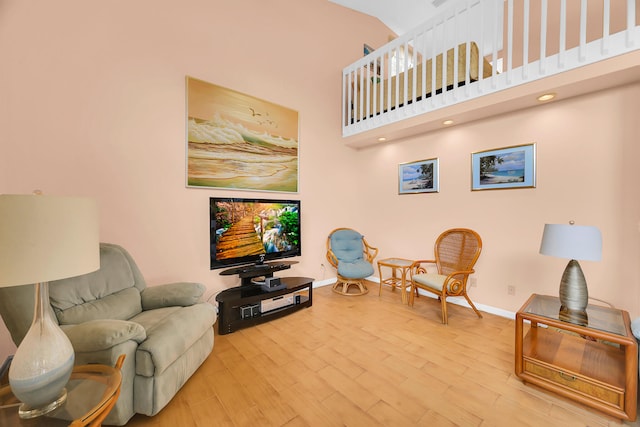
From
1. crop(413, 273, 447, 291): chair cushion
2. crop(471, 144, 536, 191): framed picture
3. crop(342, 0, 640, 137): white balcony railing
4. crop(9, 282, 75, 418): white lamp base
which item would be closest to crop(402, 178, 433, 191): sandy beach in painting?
crop(471, 144, 536, 191): framed picture

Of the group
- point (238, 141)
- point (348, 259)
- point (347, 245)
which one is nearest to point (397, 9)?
point (238, 141)

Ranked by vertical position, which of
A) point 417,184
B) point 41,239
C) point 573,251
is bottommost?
point 573,251

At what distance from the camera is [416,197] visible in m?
3.67

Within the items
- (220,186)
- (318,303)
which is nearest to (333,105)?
(220,186)

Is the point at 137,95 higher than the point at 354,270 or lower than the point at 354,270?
higher

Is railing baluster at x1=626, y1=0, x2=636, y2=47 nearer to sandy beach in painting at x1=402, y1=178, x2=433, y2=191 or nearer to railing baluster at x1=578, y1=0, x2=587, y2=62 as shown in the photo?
railing baluster at x1=578, y1=0, x2=587, y2=62

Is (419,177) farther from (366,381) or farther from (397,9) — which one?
(397,9)

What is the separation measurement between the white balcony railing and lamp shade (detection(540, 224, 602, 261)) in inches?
58.5

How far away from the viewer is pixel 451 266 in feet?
10.3

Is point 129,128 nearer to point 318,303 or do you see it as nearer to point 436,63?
point 318,303

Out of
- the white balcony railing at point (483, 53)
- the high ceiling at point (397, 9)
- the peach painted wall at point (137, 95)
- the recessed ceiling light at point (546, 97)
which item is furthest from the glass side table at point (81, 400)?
the high ceiling at point (397, 9)

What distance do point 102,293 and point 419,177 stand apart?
3.67 metres

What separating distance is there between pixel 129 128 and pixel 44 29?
857mm

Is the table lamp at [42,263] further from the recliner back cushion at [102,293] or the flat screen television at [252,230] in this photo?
the flat screen television at [252,230]
